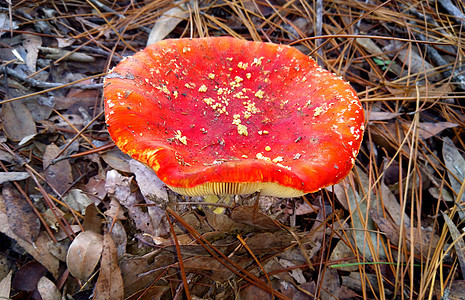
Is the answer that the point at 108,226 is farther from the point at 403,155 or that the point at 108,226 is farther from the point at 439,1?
the point at 439,1

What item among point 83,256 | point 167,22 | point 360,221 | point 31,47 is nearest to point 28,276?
point 83,256

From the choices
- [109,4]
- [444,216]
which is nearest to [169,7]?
[109,4]

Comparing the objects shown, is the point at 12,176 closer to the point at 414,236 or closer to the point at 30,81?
the point at 30,81

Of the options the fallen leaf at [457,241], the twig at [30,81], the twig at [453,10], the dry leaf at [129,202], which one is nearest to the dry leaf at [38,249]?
the dry leaf at [129,202]

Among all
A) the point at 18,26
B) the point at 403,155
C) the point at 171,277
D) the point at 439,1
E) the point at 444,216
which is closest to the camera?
the point at 171,277

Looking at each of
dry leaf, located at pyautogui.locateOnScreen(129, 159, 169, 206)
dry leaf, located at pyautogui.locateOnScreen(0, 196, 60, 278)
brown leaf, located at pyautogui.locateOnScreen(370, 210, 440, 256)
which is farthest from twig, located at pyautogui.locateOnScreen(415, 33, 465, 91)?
dry leaf, located at pyautogui.locateOnScreen(0, 196, 60, 278)

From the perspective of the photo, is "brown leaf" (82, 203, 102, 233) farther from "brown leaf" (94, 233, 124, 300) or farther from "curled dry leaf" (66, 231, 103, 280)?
"brown leaf" (94, 233, 124, 300)

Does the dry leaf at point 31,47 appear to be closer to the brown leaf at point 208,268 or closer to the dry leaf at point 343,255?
the brown leaf at point 208,268
